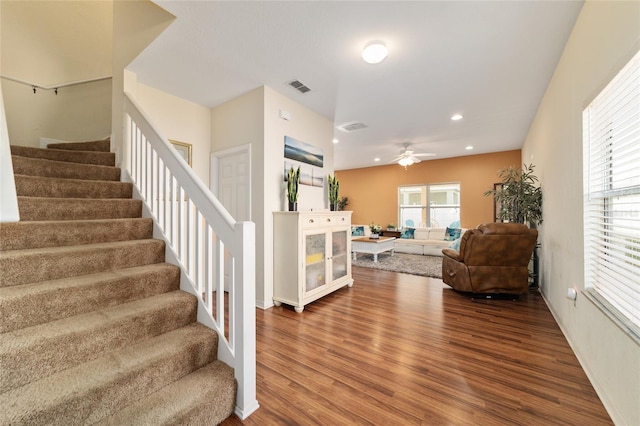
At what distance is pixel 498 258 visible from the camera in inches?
131

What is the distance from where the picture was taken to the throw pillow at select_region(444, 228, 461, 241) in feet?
21.8

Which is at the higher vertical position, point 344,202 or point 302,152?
point 302,152

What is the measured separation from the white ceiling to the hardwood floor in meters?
2.65

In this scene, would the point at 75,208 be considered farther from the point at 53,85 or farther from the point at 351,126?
the point at 351,126

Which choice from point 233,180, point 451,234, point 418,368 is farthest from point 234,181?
point 451,234

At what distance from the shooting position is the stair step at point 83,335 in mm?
1154

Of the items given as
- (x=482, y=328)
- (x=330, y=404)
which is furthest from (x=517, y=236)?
(x=330, y=404)

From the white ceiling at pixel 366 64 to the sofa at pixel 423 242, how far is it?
10.9ft

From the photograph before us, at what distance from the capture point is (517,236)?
3273 millimetres

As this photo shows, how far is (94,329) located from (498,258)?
3.97 metres

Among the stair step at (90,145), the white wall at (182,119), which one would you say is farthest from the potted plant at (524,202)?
the stair step at (90,145)

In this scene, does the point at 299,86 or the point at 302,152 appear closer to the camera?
the point at 299,86

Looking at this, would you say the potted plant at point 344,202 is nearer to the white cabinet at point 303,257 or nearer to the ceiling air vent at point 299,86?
the white cabinet at point 303,257

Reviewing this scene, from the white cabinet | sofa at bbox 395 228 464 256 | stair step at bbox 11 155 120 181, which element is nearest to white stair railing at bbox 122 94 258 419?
stair step at bbox 11 155 120 181
